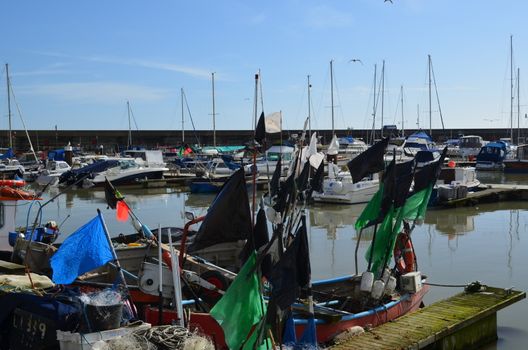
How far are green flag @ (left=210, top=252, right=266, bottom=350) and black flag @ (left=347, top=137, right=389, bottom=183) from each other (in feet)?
15.4

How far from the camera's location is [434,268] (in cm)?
1756

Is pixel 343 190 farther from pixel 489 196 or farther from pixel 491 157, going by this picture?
pixel 491 157

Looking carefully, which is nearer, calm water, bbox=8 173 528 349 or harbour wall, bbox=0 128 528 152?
calm water, bbox=8 173 528 349

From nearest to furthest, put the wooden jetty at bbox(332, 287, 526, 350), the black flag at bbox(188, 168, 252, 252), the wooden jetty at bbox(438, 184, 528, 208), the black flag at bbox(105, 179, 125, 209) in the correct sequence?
the black flag at bbox(188, 168, 252, 252) < the wooden jetty at bbox(332, 287, 526, 350) < the black flag at bbox(105, 179, 125, 209) < the wooden jetty at bbox(438, 184, 528, 208)

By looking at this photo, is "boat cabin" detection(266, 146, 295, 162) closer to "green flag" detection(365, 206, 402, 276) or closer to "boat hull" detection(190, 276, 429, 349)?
"green flag" detection(365, 206, 402, 276)

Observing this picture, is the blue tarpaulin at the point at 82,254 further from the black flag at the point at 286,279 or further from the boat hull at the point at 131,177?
the boat hull at the point at 131,177

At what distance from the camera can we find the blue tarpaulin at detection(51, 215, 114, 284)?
27.1 ft

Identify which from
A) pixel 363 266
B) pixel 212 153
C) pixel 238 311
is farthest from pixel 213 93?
pixel 238 311

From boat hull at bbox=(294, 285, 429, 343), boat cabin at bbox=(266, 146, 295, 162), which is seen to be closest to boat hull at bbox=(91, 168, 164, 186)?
boat cabin at bbox=(266, 146, 295, 162)

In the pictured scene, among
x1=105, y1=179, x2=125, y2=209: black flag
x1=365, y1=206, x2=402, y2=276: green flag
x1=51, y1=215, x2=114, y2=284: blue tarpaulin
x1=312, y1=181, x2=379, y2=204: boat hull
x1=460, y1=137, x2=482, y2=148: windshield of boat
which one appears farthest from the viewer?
x1=460, y1=137, x2=482, y2=148: windshield of boat

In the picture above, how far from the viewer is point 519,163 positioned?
2088 inches

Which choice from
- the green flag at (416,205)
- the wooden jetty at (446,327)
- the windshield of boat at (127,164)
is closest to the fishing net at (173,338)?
the wooden jetty at (446,327)

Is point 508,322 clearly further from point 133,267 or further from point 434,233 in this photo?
point 434,233

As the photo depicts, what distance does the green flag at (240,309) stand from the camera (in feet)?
24.0
